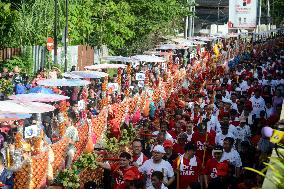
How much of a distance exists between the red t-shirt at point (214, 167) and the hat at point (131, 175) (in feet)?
5.13

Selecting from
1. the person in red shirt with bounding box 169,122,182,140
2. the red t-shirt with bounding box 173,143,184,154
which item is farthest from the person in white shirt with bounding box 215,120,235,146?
the red t-shirt with bounding box 173,143,184,154

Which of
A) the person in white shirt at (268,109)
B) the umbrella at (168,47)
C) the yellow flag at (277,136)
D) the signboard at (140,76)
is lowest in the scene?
the person in white shirt at (268,109)

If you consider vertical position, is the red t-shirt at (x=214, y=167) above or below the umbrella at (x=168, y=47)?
below

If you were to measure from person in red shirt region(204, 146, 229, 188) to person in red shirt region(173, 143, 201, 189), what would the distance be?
0.55 ft

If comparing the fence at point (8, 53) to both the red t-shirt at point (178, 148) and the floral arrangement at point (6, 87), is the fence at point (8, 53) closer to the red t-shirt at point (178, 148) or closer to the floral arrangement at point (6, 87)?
the floral arrangement at point (6, 87)

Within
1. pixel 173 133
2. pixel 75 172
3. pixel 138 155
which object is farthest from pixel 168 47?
pixel 138 155

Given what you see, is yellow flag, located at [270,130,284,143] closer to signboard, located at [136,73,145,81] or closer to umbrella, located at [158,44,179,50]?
signboard, located at [136,73,145,81]

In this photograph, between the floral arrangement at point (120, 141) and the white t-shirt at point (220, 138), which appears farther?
the floral arrangement at point (120, 141)

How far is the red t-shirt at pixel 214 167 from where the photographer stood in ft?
32.1

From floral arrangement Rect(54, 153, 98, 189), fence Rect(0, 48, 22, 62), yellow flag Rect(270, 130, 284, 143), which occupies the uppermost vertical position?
fence Rect(0, 48, 22, 62)

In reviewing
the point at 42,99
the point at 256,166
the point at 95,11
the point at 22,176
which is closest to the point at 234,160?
the point at 256,166

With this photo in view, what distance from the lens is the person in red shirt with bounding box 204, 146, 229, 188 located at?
384 inches

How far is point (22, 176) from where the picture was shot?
35.3ft

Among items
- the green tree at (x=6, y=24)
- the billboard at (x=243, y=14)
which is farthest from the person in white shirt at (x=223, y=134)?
the billboard at (x=243, y=14)
